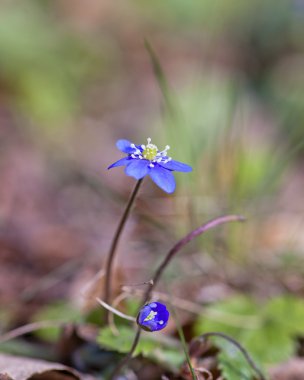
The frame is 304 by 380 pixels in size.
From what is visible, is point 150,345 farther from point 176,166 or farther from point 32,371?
point 176,166

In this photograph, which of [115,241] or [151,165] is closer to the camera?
[151,165]

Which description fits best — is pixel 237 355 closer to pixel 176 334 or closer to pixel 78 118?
pixel 176 334

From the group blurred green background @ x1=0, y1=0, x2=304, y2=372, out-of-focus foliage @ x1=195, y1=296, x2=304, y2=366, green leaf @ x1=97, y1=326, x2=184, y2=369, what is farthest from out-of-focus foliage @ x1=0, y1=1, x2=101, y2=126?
green leaf @ x1=97, y1=326, x2=184, y2=369

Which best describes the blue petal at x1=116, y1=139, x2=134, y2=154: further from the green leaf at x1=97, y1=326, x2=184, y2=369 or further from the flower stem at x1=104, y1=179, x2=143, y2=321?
the green leaf at x1=97, y1=326, x2=184, y2=369

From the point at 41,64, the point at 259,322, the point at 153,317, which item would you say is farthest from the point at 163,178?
the point at 41,64

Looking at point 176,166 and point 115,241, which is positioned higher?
point 176,166

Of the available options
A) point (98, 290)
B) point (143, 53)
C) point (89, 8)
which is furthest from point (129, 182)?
point (89, 8)

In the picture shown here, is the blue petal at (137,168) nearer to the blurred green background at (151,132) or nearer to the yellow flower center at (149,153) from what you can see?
the yellow flower center at (149,153)
